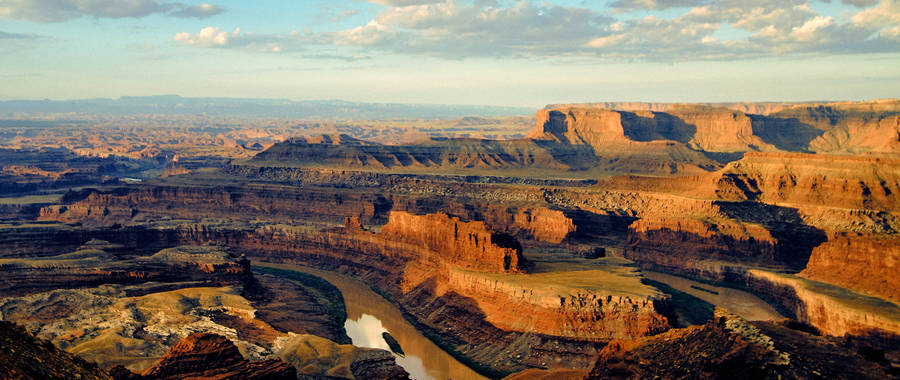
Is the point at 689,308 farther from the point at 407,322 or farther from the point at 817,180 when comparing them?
the point at 817,180

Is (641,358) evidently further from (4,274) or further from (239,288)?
(4,274)

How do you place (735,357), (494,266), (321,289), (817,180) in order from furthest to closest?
(817,180), (321,289), (494,266), (735,357)

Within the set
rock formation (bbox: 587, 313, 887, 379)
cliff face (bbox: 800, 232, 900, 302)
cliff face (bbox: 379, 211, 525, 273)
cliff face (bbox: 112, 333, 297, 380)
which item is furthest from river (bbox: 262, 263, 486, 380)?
cliff face (bbox: 800, 232, 900, 302)

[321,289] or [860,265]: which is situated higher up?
[860,265]

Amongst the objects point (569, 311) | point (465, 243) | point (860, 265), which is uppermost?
point (465, 243)

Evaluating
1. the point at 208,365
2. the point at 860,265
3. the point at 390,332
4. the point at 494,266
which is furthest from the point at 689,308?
the point at 208,365

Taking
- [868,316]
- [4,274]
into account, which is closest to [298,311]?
[4,274]
